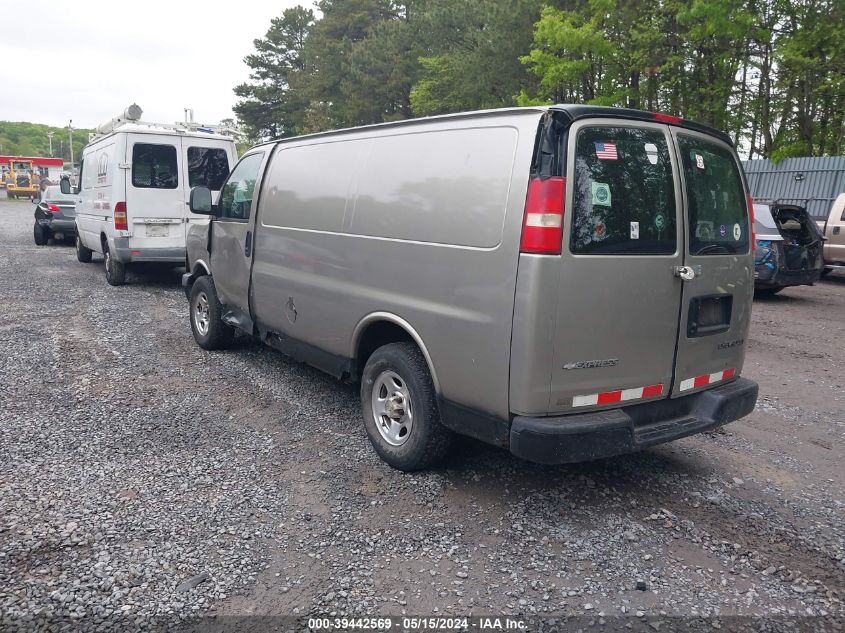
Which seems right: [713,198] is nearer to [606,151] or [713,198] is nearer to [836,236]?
[606,151]

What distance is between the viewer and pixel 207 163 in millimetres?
10930

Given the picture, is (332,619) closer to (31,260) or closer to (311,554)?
(311,554)

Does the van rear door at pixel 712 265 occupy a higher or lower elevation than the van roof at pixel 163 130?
lower

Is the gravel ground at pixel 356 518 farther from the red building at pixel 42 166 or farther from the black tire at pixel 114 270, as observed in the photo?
the red building at pixel 42 166

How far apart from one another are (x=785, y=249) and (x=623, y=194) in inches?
349

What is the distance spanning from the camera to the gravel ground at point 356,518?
296cm

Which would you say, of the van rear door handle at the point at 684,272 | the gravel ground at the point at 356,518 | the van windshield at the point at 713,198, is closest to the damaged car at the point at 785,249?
the gravel ground at the point at 356,518

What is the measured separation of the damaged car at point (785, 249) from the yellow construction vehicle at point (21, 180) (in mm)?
53049

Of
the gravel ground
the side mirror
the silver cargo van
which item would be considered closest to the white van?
the side mirror

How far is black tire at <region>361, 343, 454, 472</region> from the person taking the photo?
3959 mm

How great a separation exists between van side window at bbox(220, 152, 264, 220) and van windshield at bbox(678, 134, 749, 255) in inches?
144

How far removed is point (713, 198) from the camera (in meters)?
3.93

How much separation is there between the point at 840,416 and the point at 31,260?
15.4 m

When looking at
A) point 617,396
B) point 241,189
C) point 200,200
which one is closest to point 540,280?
point 617,396
